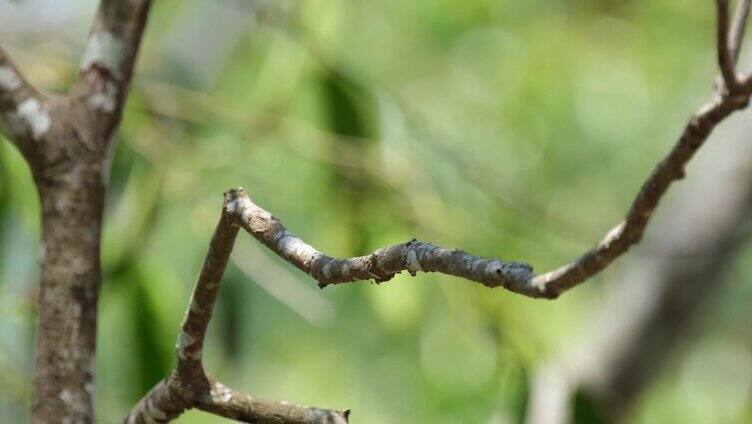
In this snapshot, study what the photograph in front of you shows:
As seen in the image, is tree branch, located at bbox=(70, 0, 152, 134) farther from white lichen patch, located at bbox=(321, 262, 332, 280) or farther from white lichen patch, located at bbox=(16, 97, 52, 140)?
white lichen patch, located at bbox=(321, 262, 332, 280)

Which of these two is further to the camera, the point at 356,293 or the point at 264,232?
the point at 356,293

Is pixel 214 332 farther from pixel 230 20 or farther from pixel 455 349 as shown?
pixel 230 20

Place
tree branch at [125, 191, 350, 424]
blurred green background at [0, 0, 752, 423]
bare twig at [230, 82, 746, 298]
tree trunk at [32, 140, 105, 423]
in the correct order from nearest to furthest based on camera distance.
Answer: bare twig at [230, 82, 746, 298]
tree branch at [125, 191, 350, 424]
tree trunk at [32, 140, 105, 423]
blurred green background at [0, 0, 752, 423]

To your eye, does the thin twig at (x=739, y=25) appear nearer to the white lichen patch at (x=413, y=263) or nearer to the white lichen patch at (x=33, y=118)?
the white lichen patch at (x=413, y=263)

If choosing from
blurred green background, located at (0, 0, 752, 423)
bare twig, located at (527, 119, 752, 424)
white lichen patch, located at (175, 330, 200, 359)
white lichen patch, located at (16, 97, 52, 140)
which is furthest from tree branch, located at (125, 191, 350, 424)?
bare twig, located at (527, 119, 752, 424)

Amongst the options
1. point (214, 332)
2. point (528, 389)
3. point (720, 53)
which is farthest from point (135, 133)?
point (720, 53)

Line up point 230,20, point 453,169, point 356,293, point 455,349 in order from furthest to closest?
point 230,20 → point 453,169 → point 356,293 → point 455,349

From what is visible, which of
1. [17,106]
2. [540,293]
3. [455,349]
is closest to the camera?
[540,293]
